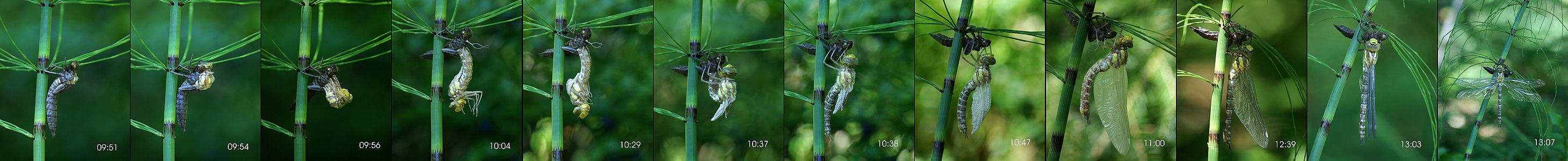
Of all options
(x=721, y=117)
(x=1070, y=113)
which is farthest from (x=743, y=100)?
(x=1070, y=113)

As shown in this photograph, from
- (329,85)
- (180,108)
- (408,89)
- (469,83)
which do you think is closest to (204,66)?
(180,108)

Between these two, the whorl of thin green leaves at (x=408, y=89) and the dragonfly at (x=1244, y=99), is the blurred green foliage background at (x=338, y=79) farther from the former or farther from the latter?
the dragonfly at (x=1244, y=99)

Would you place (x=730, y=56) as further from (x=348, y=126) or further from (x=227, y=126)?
(x=227, y=126)

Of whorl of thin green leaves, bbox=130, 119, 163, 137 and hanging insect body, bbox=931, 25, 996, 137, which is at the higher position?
hanging insect body, bbox=931, 25, 996, 137

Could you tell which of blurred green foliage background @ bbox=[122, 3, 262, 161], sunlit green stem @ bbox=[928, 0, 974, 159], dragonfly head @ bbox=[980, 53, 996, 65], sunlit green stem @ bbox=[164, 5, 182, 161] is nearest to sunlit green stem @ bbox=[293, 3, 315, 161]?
blurred green foliage background @ bbox=[122, 3, 262, 161]

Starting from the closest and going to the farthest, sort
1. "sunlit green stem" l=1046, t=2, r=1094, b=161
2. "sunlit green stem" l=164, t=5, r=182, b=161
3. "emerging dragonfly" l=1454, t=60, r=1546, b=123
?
1. "sunlit green stem" l=164, t=5, r=182, b=161
2. "sunlit green stem" l=1046, t=2, r=1094, b=161
3. "emerging dragonfly" l=1454, t=60, r=1546, b=123

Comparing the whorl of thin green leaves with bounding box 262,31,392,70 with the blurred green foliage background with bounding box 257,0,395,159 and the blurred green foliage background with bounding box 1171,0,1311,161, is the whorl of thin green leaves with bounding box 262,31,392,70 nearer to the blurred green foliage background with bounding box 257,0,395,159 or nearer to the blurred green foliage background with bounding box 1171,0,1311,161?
the blurred green foliage background with bounding box 257,0,395,159

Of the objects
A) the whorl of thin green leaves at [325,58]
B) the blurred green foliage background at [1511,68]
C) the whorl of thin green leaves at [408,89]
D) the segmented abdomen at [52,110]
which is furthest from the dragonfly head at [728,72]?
the blurred green foliage background at [1511,68]
